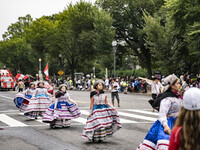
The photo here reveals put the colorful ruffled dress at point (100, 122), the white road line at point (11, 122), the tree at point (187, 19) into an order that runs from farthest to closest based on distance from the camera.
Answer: the tree at point (187, 19) < the white road line at point (11, 122) < the colorful ruffled dress at point (100, 122)

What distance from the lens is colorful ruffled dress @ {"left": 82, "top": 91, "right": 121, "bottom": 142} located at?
8547 millimetres

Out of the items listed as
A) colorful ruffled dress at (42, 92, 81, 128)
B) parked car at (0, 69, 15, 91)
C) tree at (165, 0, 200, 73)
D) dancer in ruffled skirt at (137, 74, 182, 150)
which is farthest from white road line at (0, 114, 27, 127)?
parked car at (0, 69, 15, 91)

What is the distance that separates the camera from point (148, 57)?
44094mm

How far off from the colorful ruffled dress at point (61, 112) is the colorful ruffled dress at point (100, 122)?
247cm

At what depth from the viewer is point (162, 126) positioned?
502 centimetres

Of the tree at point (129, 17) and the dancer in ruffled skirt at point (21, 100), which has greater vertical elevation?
the tree at point (129, 17)

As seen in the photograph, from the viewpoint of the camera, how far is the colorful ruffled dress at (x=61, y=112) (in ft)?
36.0

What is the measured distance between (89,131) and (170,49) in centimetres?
2226

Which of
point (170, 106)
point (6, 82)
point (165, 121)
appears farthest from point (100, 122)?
point (6, 82)

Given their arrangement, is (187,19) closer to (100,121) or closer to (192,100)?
(100,121)

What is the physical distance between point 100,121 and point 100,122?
0.03m

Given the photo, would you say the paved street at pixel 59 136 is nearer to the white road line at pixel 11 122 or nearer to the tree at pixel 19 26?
the white road line at pixel 11 122

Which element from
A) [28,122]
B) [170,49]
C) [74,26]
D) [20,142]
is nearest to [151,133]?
[20,142]

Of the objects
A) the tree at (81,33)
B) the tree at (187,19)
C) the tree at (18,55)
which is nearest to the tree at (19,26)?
the tree at (18,55)
